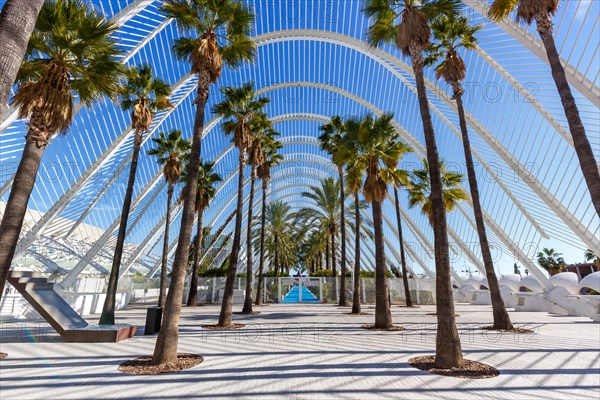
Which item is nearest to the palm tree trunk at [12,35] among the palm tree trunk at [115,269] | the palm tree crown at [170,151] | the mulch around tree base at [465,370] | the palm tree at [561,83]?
the mulch around tree base at [465,370]

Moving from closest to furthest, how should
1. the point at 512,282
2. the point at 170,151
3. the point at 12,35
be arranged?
the point at 12,35 → the point at 170,151 → the point at 512,282

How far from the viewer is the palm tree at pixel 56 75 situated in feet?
21.8

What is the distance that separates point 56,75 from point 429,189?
76.1 ft

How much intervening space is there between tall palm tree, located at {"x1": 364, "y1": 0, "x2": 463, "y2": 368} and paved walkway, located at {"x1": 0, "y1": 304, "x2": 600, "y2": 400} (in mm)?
966

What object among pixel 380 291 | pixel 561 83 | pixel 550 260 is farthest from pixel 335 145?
pixel 550 260

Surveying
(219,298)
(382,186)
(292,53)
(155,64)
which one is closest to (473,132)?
(382,186)

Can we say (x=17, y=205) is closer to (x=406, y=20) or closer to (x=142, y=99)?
(x=406, y=20)

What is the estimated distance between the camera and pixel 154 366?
292 inches

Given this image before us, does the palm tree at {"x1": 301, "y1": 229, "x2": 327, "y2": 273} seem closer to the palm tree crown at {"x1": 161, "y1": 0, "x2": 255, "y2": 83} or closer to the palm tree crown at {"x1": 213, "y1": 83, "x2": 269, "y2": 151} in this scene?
the palm tree crown at {"x1": 213, "y1": 83, "x2": 269, "y2": 151}

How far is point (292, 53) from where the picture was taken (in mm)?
30141

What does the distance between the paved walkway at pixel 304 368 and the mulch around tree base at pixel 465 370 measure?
242mm

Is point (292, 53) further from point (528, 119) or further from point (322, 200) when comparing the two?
point (528, 119)

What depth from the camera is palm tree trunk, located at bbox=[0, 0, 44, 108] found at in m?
2.98

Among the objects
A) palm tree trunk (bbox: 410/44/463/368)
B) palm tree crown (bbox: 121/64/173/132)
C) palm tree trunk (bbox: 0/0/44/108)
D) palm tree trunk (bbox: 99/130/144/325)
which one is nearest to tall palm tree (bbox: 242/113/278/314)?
palm tree crown (bbox: 121/64/173/132)
